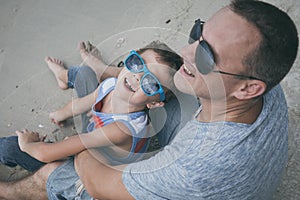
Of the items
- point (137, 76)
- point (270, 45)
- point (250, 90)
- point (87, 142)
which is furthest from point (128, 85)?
point (270, 45)

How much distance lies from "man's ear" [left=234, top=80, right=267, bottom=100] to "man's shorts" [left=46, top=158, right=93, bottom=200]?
81 centimetres

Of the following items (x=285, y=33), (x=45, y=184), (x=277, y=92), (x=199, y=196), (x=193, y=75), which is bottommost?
(x=45, y=184)

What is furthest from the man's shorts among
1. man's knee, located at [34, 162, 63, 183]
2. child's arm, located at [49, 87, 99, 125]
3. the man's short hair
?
the man's short hair

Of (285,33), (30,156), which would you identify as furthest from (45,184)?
(285,33)

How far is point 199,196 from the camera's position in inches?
54.4

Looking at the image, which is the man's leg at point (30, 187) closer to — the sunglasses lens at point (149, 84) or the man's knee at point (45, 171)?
the man's knee at point (45, 171)

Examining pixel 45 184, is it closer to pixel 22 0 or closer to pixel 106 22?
pixel 106 22

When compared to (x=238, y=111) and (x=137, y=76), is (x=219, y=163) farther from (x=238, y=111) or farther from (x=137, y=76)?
(x=137, y=76)

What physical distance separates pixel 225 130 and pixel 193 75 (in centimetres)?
25

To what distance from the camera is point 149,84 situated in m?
1.79

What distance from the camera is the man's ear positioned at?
1343mm

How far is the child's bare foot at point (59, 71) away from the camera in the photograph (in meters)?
2.51

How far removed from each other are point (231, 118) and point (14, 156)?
1.20 m

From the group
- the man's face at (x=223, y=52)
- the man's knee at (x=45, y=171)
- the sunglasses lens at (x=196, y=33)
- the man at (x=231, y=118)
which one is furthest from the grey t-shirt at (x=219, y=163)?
the man's knee at (x=45, y=171)
